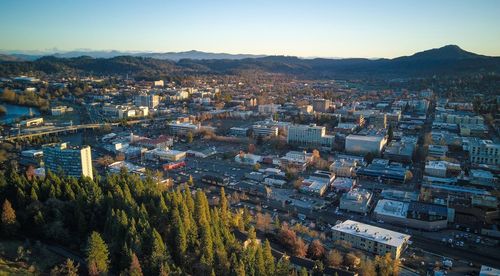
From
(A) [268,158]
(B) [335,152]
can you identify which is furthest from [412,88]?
(A) [268,158]

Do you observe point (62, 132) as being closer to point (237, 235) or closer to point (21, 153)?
point (21, 153)

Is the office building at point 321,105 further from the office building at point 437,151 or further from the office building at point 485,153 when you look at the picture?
the office building at point 485,153

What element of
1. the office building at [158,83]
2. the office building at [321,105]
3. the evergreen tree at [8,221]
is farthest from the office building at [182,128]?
the office building at [158,83]

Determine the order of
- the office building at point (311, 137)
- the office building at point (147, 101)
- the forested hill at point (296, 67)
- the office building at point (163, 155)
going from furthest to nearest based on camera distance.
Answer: the forested hill at point (296, 67) < the office building at point (147, 101) < the office building at point (311, 137) < the office building at point (163, 155)

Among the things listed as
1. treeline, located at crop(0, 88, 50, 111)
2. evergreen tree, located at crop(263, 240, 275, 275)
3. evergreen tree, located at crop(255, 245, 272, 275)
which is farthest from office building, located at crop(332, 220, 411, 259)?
treeline, located at crop(0, 88, 50, 111)

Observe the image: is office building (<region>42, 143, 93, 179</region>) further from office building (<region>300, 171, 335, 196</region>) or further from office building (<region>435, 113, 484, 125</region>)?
office building (<region>435, 113, 484, 125</region>)

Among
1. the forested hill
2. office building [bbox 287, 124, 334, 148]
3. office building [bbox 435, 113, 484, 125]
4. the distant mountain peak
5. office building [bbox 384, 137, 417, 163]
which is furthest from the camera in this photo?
the distant mountain peak
